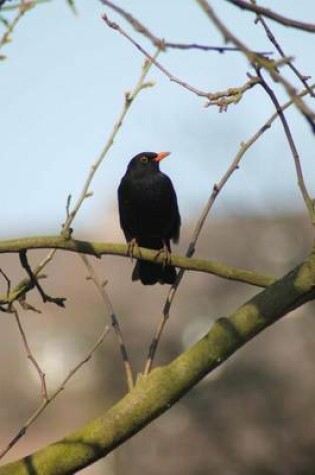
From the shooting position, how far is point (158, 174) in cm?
786

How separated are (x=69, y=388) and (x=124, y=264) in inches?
93.2

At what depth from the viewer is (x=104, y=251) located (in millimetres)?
4371

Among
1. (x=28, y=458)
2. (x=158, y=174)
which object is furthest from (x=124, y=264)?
(x=28, y=458)

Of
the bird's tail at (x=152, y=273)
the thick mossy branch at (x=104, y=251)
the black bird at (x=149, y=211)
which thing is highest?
the black bird at (x=149, y=211)

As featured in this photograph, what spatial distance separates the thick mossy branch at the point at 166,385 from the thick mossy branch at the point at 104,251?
363 mm

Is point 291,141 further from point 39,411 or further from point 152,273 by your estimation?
point 152,273

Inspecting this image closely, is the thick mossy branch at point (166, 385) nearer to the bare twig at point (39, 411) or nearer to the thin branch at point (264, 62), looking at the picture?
the bare twig at point (39, 411)

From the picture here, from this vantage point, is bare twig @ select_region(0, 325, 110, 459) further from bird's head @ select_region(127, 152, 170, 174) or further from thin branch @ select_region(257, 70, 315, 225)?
bird's head @ select_region(127, 152, 170, 174)

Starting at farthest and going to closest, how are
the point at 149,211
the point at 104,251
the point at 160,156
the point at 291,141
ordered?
the point at 160,156, the point at 149,211, the point at 104,251, the point at 291,141

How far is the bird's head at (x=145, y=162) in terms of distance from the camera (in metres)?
7.91

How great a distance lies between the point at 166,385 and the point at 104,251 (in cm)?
72

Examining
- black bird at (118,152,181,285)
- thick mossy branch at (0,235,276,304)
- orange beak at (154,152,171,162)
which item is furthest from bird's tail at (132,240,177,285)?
thick mossy branch at (0,235,276,304)

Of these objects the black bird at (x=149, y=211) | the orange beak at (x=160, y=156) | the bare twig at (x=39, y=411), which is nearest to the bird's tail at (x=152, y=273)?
the black bird at (x=149, y=211)

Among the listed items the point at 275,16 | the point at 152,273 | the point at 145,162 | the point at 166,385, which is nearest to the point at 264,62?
the point at 275,16
